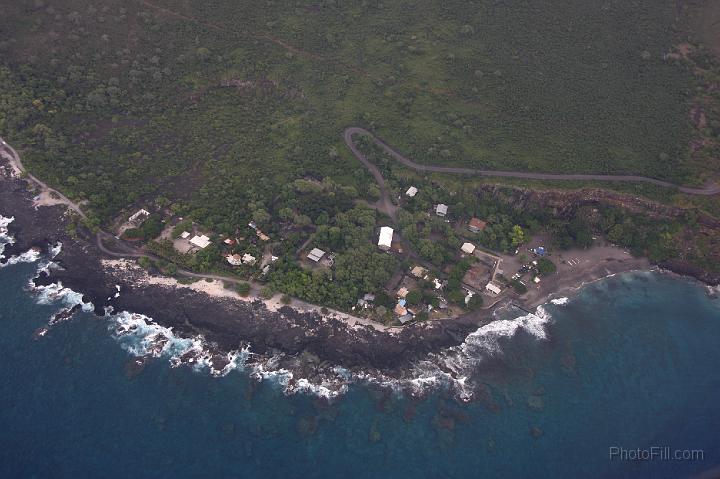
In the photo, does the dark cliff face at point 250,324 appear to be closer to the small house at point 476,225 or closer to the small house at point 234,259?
the small house at point 234,259

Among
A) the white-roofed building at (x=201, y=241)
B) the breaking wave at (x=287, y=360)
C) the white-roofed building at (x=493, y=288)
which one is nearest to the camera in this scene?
the breaking wave at (x=287, y=360)

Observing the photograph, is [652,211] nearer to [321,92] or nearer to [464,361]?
[464,361]

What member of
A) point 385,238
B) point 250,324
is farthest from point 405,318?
point 250,324

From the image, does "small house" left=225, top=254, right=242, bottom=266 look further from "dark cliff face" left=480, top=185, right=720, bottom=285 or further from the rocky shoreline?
"dark cliff face" left=480, top=185, right=720, bottom=285

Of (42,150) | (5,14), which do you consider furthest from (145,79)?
(5,14)

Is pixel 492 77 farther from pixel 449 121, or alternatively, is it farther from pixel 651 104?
pixel 651 104

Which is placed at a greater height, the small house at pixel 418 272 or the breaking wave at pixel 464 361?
the small house at pixel 418 272

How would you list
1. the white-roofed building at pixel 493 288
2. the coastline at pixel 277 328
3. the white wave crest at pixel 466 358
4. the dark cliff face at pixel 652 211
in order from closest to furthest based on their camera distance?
the white wave crest at pixel 466 358
the coastline at pixel 277 328
the white-roofed building at pixel 493 288
the dark cliff face at pixel 652 211

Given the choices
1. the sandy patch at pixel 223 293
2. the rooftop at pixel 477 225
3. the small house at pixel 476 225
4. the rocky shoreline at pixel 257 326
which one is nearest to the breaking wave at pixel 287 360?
the rocky shoreline at pixel 257 326
